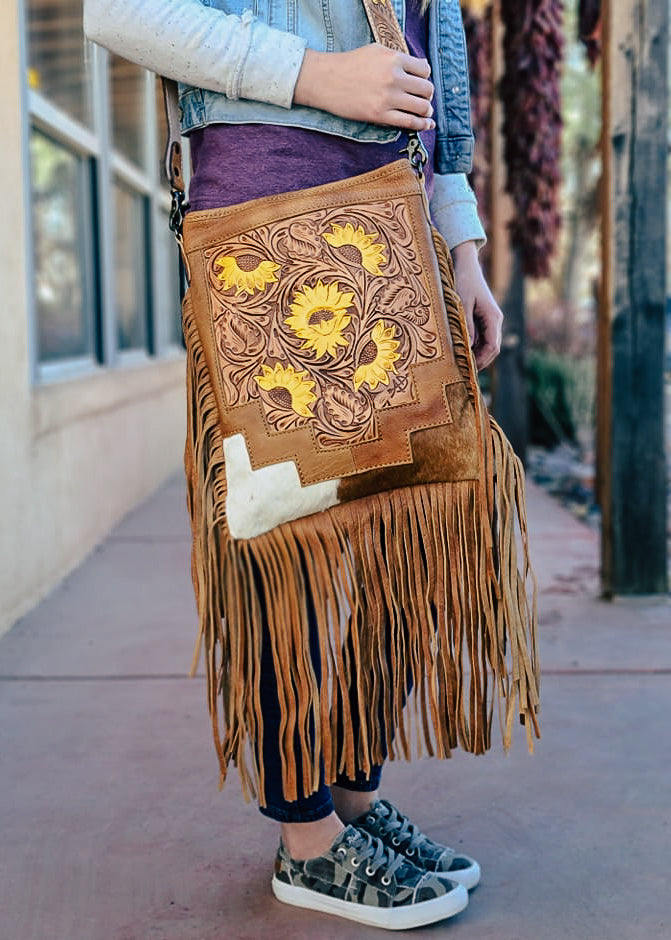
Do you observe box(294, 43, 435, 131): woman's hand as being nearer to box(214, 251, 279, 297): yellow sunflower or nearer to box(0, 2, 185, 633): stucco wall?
box(214, 251, 279, 297): yellow sunflower

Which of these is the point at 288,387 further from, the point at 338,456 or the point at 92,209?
the point at 92,209

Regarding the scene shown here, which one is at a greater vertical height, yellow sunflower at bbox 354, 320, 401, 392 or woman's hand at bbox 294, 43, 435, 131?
woman's hand at bbox 294, 43, 435, 131

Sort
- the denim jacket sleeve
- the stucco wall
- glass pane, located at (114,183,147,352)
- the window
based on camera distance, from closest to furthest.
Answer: the denim jacket sleeve < the stucco wall < the window < glass pane, located at (114,183,147,352)

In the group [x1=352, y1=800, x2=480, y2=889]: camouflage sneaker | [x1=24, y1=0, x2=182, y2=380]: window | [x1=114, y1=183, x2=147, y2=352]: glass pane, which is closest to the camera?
[x1=352, y1=800, x2=480, y2=889]: camouflage sneaker

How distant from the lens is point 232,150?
149 cm

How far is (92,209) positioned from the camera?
4.86 metres

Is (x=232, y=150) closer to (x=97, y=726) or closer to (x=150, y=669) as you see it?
(x=97, y=726)

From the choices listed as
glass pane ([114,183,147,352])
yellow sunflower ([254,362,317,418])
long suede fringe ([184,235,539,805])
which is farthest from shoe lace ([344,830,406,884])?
glass pane ([114,183,147,352])

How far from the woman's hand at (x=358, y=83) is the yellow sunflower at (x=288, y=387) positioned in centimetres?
35

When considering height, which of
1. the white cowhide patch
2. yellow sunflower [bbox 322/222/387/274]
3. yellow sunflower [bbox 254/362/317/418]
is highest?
yellow sunflower [bbox 322/222/387/274]

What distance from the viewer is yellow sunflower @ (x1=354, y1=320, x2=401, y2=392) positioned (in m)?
1.43

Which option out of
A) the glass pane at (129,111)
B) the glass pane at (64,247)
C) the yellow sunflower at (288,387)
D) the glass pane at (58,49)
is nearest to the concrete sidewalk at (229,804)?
the yellow sunflower at (288,387)

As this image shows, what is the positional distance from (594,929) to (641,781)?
1.90 feet

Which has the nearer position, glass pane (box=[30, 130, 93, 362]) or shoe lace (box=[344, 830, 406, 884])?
shoe lace (box=[344, 830, 406, 884])
